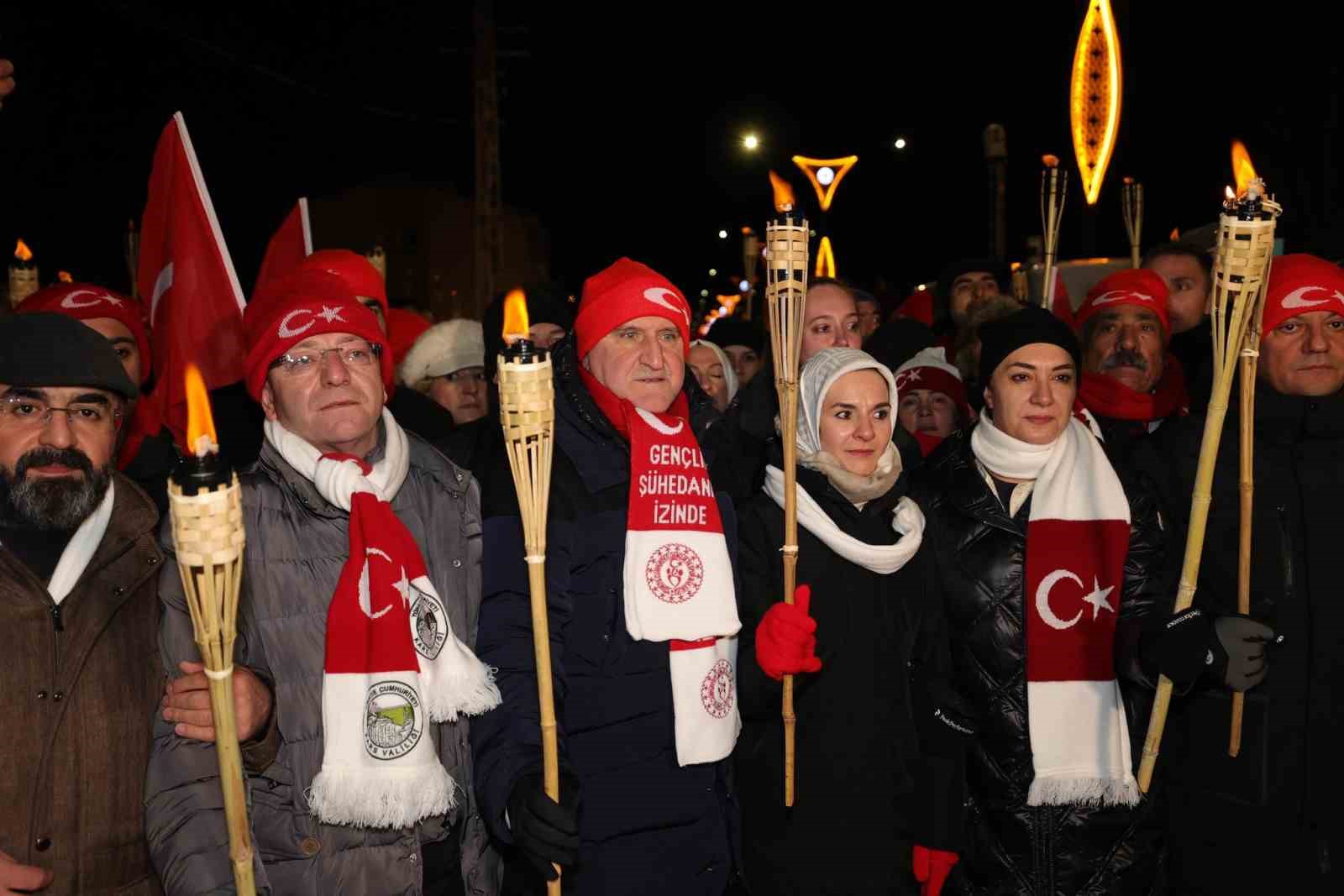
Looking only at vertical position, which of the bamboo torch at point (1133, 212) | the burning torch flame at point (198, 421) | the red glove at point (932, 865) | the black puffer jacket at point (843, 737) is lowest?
the red glove at point (932, 865)

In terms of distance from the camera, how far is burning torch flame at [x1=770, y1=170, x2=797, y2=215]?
3184mm

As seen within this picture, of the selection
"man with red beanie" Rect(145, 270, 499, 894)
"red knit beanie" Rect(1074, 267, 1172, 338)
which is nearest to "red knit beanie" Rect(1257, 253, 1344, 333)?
"red knit beanie" Rect(1074, 267, 1172, 338)

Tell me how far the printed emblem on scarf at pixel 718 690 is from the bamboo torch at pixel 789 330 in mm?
155

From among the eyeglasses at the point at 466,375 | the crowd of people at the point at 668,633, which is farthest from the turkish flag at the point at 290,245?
the crowd of people at the point at 668,633

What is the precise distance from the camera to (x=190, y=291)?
4.68 metres

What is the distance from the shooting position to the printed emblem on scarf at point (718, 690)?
10.1 feet

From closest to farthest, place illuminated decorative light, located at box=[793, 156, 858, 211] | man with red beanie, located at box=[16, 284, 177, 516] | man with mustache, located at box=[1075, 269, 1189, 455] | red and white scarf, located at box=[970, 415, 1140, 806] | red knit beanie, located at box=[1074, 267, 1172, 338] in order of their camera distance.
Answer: red and white scarf, located at box=[970, 415, 1140, 806], man with red beanie, located at box=[16, 284, 177, 516], man with mustache, located at box=[1075, 269, 1189, 455], red knit beanie, located at box=[1074, 267, 1172, 338], illuminated decorative light, located at box=[793, 156, 858, 211]

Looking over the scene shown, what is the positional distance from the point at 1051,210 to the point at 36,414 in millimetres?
4278

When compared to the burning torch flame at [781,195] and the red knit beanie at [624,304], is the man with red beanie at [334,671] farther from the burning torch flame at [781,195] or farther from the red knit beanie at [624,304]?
the burning torch flame at [781,195]

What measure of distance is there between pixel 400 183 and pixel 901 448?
39767mm

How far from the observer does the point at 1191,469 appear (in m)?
3.91

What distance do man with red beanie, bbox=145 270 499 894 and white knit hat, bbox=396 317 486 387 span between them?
258 cm

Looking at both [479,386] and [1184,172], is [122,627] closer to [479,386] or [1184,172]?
[479,386]

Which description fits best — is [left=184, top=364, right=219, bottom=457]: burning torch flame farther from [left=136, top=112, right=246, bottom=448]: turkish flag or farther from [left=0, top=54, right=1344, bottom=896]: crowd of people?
[left=136, top=112, right=246, bottom=448]: turkish flag
